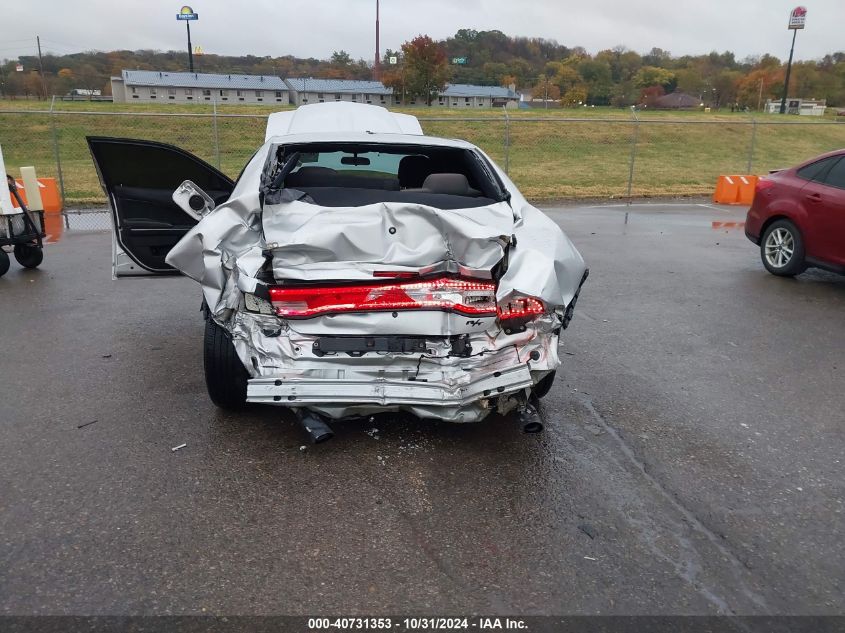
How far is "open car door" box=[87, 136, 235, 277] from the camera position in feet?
18.8

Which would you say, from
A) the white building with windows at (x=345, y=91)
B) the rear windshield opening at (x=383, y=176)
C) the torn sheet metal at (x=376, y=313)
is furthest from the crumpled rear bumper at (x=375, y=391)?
the white building with windows at (x=345, y=91)

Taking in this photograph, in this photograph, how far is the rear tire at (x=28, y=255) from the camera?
27.2ft

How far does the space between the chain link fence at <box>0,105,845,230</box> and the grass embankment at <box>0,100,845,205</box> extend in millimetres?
40

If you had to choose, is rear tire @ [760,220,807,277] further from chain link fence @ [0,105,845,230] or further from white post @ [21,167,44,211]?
white post @ [21,167,44,211]

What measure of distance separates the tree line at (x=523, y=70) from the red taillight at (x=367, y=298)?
185 ft

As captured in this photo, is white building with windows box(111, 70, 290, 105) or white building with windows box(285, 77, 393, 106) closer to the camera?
white building with windows box(111, 70, 290, 105)

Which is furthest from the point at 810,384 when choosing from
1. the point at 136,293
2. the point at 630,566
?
the point at 136,293

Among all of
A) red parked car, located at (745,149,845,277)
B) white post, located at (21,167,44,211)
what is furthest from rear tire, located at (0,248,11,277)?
red parked car, located at (745,149,845,277)

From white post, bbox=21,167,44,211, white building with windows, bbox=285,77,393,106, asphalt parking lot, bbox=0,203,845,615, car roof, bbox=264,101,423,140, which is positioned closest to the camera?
asphalt parking lot, bbox=0,203,845,615

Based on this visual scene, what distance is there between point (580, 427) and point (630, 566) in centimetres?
140

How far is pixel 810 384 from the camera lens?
5004 millimetres

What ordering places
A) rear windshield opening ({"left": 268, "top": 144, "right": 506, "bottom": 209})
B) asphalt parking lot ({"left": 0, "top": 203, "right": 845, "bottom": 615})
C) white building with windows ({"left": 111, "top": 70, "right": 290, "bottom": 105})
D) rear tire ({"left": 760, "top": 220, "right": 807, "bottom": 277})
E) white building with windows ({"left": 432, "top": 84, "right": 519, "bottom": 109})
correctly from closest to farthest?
1. asphalt parking lot ({"left": 0, "top": 203, "right": 845, "bottom": 615})
2. rear windshield opening ({"left": 268, "top": 144, "right": 506, "bottom": 209})
3. rear tire ({"left": 760, "top": 220, "right": 807, "bottom": 277})
4. white building with windows ({"left": 111, "top": 70, "right": 290, "bottom": 105})
5. white building with windows ({"left": 432, "top": 84, "right": 519, "bottom": 109})

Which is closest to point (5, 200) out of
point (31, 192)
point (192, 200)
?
point (31, 192)

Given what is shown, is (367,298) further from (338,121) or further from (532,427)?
(338,121)
